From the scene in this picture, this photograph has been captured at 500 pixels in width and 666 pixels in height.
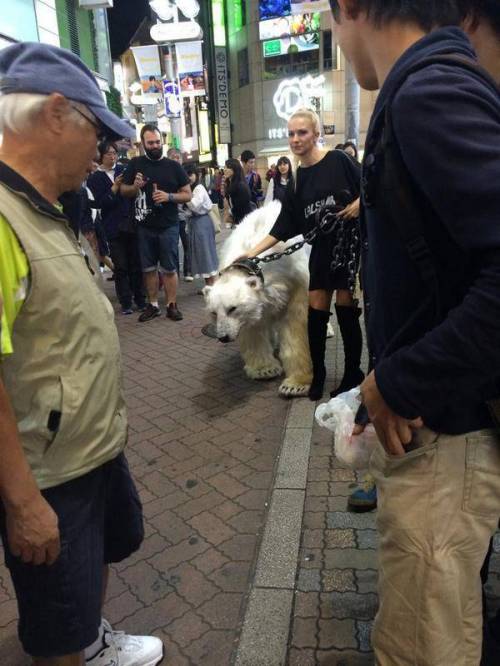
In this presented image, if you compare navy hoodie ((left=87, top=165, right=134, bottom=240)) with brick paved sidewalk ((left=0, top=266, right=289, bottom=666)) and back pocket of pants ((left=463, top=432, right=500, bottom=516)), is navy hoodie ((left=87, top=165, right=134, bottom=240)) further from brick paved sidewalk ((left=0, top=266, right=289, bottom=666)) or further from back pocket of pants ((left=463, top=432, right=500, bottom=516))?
back pocket of pants ((left=463, top=432, right=500, bottom=516))

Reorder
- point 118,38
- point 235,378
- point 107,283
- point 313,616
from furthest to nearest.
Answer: point 118,38 → point 107,283 → point 235,378 → point 313,616

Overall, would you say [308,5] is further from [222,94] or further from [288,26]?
[222,94]

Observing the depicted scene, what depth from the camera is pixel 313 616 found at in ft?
7.79

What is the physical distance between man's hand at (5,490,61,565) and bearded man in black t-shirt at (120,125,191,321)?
5822 mm

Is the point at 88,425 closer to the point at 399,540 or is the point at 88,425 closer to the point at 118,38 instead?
the point at 399,540

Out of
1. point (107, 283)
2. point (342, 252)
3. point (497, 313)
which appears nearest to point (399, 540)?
point (497, 313)

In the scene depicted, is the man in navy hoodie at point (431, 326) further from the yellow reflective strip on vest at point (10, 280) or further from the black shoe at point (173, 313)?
the black shoe at point (173, 313)

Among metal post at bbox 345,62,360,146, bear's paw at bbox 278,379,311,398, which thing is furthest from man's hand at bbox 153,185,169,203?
metal post at bbox 345,62,360,146

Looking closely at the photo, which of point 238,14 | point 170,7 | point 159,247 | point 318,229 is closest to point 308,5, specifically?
point 159,247

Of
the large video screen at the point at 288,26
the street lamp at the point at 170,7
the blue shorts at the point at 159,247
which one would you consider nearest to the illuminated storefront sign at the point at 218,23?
the large video screen at the point at 288,26

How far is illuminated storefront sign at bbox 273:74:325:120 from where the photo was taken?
34.8 metres

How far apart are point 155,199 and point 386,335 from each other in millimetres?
5938

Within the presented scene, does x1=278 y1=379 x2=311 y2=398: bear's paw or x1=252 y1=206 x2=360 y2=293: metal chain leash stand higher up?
x1=252 y1=206 x2=360 y2=293: metal chain leash

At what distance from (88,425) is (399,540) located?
3.00 feet
